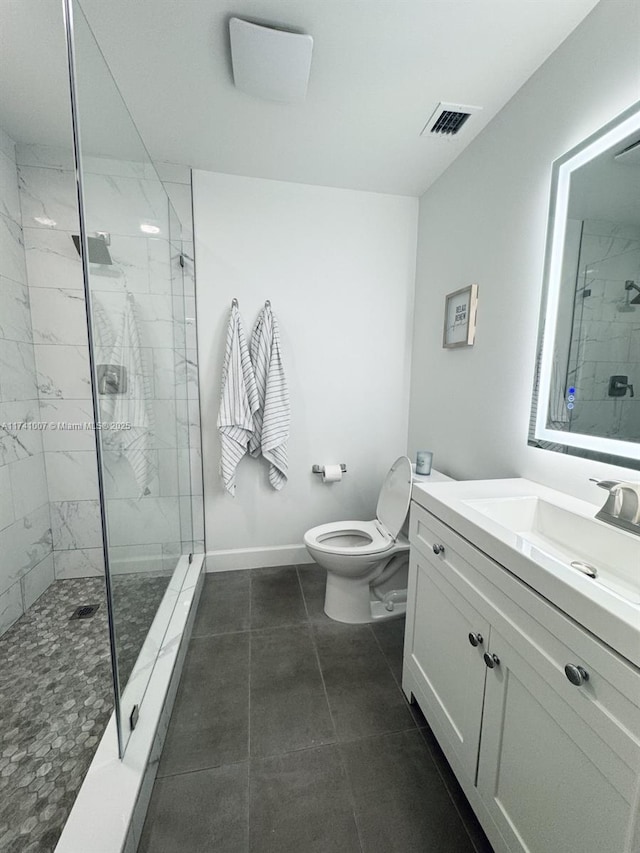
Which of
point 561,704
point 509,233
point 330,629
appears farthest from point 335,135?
point 330,629

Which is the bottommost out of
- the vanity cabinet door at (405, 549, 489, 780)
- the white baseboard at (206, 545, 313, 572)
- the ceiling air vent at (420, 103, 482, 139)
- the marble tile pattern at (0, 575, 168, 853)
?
the marble tile pattern at (0, 575, 168, 853)

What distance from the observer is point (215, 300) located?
2.06m

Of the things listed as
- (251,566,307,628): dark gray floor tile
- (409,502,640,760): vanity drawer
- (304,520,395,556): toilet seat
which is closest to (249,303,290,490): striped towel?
(304,520,395,556): toilet seat

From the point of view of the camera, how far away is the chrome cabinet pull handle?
0.62m

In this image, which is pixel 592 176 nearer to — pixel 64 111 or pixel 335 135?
pixel 335 135

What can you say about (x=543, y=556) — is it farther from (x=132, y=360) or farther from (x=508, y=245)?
(x=132, y=360)

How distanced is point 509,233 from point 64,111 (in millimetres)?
2030

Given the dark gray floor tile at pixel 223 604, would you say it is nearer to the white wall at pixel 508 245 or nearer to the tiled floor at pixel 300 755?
the tiled floor at pixel 300 755

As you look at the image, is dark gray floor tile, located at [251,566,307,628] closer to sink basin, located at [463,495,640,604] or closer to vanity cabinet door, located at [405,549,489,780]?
vanity cabinet door, located at [405,549,489,780]

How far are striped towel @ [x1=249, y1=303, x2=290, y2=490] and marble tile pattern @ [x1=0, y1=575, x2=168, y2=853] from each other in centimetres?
93

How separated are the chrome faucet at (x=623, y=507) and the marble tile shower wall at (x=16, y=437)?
7.89ft

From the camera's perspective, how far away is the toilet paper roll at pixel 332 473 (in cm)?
224

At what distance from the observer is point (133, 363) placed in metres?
1.36

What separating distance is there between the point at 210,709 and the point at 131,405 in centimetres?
120
